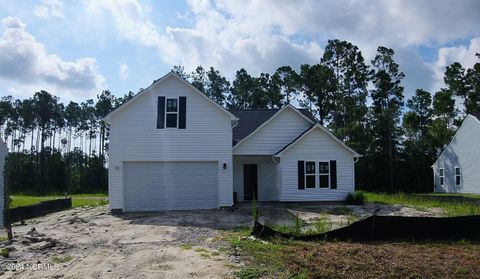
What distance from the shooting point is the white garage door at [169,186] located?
1894cm

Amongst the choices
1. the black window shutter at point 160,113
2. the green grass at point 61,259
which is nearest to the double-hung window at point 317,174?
the black window shutter at point 160,113

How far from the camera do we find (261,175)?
76.9 feet

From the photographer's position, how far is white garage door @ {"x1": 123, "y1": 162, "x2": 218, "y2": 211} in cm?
1894

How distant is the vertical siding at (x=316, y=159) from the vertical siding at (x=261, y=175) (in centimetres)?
158

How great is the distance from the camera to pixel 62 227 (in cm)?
1427

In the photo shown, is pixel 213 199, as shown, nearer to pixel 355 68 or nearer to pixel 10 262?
pixel 10 262

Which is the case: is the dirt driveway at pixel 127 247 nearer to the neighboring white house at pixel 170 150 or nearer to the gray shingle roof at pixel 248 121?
the neighboring white house at pixel 170 150

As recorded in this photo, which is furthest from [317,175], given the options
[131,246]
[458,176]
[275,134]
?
[458,176]

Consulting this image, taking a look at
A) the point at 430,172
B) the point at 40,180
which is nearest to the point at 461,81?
the point at 430,172

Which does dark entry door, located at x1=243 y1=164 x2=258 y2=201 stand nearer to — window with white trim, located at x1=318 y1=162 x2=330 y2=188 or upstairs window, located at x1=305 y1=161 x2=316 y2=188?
upstairs window, located at x1=305 y1=161 x2=316 y2=188

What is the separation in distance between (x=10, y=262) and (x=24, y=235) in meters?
3.83

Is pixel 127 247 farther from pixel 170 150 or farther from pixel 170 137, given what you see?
pixel 170 137

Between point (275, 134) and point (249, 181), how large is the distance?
3.07 m

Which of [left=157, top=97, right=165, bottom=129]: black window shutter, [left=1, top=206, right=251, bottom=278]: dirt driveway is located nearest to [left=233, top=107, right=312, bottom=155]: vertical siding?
[left=157, top=97, right=165, bottom=129]: black window shutter
